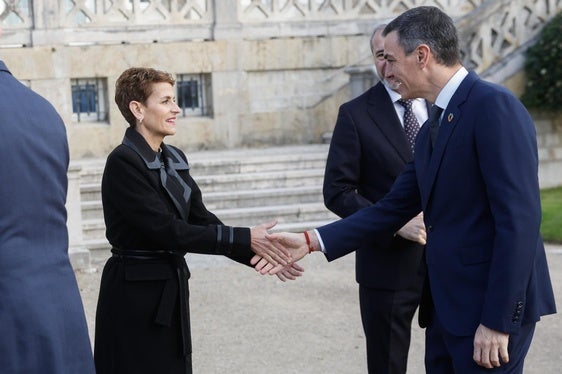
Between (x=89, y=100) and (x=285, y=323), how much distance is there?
8.10m

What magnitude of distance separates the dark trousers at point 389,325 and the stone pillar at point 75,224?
5.77 m

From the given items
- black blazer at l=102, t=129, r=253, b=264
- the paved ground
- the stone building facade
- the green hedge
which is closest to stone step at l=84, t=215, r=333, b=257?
the paved ground

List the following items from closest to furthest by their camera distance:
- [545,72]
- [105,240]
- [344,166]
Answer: [344,166] → [105,240] → [545,72]

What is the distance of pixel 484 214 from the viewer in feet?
14.5

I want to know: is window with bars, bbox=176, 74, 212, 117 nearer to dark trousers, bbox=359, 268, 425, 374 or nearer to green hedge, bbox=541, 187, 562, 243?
green hedge, bbox=541, 187, 562, 243

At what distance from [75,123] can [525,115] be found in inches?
485

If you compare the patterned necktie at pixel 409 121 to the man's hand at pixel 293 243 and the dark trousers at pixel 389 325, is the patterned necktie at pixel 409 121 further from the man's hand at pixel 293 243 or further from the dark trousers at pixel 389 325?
the man's hand at pixel 293 243

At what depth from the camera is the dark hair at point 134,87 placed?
5.63m

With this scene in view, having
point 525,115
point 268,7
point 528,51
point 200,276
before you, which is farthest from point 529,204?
point 268,7

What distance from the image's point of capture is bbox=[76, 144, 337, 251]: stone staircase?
1319 cm

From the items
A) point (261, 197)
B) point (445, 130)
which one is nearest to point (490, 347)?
point (445, 130)

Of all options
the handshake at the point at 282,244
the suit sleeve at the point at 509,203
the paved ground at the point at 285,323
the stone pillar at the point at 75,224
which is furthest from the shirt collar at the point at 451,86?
the stone pillar at the point at 75,224

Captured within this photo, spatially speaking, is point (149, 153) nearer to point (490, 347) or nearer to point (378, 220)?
point (378, 220)

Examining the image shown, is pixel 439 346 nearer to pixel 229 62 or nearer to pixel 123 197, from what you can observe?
pixel 123 197
